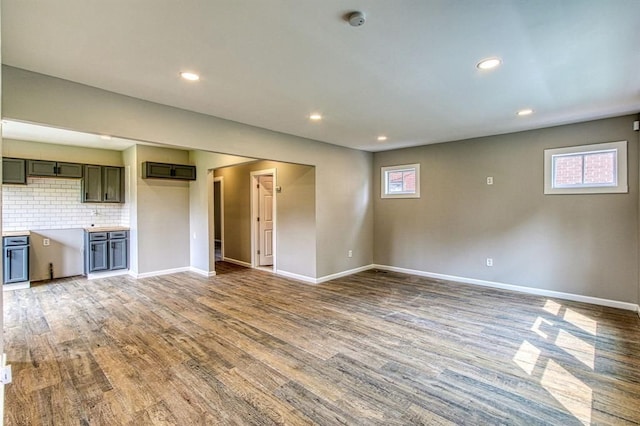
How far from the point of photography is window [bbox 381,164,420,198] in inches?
246

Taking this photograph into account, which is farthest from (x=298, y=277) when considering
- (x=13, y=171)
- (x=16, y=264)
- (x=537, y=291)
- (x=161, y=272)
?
(x=13, y=171)

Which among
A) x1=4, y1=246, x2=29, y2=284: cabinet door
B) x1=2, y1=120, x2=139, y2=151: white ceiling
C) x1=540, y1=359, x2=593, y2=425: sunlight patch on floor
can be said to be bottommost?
x1=540, y1=359, x2=593, y2=425: sunlight patch on floor

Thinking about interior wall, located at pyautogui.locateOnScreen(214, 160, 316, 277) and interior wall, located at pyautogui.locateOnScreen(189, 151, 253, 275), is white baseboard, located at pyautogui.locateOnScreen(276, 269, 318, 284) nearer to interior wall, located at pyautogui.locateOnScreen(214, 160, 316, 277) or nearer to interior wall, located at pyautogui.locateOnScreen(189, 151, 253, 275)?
interior wall, located at pyautogui.locateOnScreen(214, 160, 316, 277)

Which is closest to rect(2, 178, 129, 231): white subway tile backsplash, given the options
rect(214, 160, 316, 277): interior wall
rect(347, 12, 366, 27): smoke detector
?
rect(214, 160, 316, 277): interior wall

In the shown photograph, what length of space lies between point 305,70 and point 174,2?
45.3 inches

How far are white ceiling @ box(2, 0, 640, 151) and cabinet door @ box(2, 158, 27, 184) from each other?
3.82 metres

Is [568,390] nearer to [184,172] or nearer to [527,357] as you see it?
[527,357]

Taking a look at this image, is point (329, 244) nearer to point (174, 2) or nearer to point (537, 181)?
point (537, 181)

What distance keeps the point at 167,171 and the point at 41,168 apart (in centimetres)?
204

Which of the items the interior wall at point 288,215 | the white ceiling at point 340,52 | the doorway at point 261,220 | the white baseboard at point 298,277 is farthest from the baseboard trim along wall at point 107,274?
the white ceiling at point 340,52

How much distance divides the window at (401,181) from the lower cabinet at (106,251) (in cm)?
538

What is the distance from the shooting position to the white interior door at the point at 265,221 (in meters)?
7.11

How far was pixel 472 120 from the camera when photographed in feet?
14.2

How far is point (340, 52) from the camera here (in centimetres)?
243
